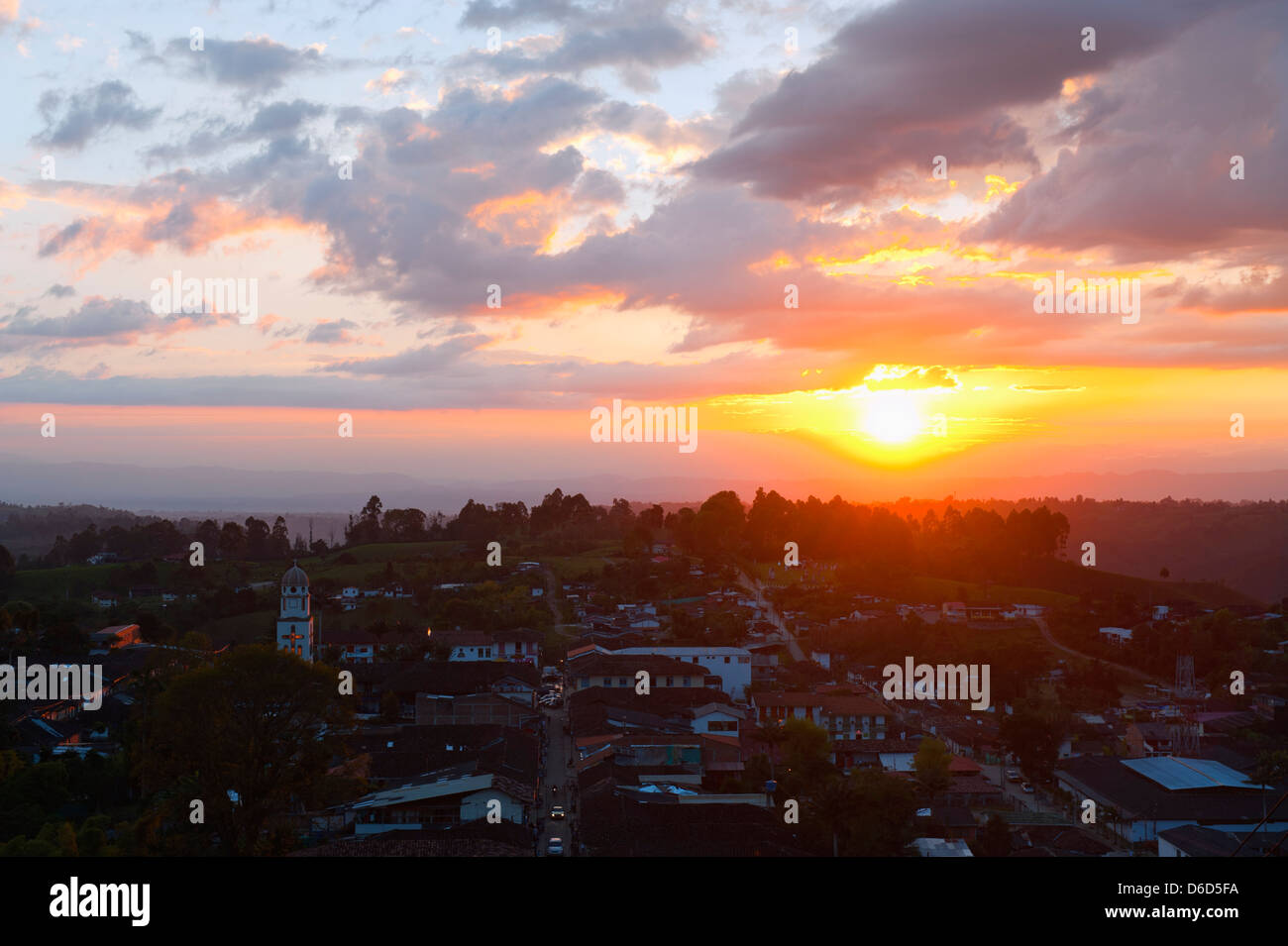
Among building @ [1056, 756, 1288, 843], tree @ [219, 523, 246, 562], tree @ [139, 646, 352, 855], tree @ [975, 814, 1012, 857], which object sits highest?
tree @ [219, 523, 246, 562]

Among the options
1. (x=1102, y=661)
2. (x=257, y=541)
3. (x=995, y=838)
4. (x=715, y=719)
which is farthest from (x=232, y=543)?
(x=995, y=838)

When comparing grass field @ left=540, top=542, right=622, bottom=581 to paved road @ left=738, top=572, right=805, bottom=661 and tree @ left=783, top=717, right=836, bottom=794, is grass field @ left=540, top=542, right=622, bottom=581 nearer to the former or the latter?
paved road @ left=738, top=572, right=805, bottom=661

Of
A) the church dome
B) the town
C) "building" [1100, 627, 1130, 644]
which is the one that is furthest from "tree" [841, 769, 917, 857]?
"building" [1100, 627, 1130, 644]

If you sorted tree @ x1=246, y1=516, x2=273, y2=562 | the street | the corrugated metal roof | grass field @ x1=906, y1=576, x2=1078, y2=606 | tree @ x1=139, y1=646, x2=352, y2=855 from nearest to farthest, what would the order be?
tree @ x1=139, y1=646, x2=352, y2=855, the street, the corrugated metal roof, grass field @ x1=906, y1=576, x2=1078, y2=606, tree @ x1=246, y1=516, x2=273, y2=562
